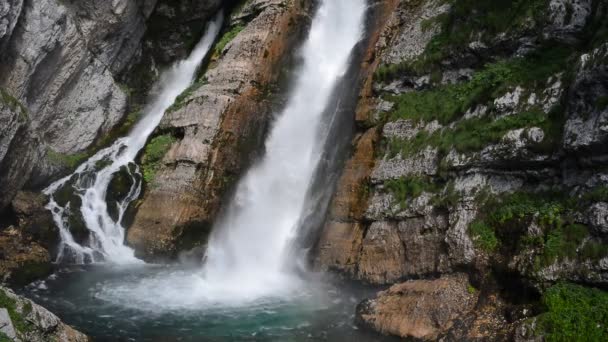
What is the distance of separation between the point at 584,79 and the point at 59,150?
18.4m

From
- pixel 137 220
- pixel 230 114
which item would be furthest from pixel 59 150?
pixel 230 114

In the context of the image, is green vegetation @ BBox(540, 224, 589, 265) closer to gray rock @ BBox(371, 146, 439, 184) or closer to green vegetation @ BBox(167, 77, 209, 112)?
gray rock @ BBox(371, 146, 439, 184)

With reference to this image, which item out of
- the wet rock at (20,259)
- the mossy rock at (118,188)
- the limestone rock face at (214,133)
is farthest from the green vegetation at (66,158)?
the limestone rock face at (214,133)

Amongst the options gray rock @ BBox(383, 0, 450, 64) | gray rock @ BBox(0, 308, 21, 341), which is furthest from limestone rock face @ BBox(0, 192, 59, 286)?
gray rock @ BBox(383, 0, 450, 64)

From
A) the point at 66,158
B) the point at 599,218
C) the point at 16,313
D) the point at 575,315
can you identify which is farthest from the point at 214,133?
the point at 575,315

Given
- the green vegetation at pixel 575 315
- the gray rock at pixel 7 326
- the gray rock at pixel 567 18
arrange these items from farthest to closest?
the gray rock at pixel 567 18, the green vegetation at pixel 575 315, the gray rock at pixel 7 326

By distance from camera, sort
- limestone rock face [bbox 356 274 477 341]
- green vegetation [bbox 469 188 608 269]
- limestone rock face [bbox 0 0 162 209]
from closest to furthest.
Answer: green vegetation [bbox 469 188 608 269] < limestone rock face [bbox 356 274 477 341] < limestone rock face [bbox 0 0 162 209]

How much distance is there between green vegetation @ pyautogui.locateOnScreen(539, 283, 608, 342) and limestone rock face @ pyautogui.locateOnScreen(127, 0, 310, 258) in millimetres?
11979

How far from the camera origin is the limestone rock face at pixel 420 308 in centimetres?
1095

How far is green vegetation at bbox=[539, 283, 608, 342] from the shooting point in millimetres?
8766

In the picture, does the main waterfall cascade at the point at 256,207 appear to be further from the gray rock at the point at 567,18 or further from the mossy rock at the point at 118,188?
the gray rock at the point at 567,18

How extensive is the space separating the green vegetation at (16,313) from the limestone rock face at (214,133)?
9240 millimetres

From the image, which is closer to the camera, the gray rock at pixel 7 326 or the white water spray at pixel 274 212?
the gray rock at pixel 7 326

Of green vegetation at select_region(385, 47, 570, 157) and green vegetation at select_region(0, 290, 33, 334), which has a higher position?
green vegetation at select_region(385, 47, 570, 157)
